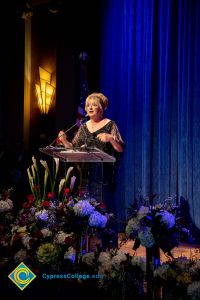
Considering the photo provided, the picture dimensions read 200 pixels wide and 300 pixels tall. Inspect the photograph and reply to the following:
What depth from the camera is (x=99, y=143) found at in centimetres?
271

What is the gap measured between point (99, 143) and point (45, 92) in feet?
9.90

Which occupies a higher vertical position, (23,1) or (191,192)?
(23,1)

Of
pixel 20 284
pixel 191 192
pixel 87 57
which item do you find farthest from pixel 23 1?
pixel 20 284

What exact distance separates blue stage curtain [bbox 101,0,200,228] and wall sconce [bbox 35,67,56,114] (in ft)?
3.19

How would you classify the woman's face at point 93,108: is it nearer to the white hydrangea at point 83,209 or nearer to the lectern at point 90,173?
the lectern at point 90,173

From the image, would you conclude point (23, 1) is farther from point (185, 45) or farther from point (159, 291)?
point (159, 291)

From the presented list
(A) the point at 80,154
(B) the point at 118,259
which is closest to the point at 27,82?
(A) the point at 80,154

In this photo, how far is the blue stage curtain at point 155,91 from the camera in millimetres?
4332

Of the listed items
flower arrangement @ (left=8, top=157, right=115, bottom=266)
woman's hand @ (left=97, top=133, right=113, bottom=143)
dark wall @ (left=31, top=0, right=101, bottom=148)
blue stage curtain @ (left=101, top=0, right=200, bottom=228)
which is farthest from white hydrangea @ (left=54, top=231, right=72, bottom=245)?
dark wall @ (left=31, top=0, right=101, bottom=148)

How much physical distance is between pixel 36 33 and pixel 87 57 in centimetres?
120

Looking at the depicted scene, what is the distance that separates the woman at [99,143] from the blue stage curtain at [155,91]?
1.83 m

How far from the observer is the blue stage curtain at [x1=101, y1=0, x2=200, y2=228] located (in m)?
4.33

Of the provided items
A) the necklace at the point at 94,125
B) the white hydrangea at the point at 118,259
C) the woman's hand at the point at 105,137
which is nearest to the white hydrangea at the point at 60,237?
the white hydrangea at the point at 118,259

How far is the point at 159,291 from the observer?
1.64 meters
